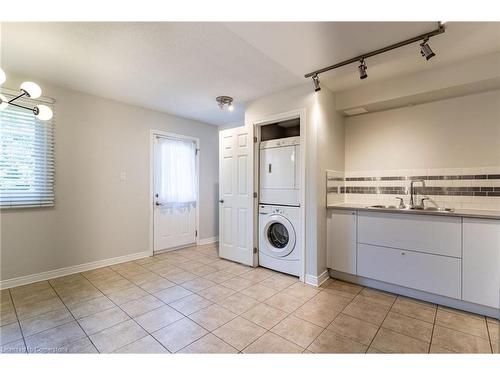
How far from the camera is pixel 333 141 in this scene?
2.93 meters

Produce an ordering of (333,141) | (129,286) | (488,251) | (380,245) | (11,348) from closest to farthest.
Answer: (11,348) < (488,251) < (380,245) < (129,286) < (333,141)

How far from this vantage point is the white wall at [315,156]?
8.53 feet

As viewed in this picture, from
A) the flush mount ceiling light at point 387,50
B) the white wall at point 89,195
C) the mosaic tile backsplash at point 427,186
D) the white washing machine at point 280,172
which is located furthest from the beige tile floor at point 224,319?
the flush mount ceiling light at point 387,50

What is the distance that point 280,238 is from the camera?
307 cm

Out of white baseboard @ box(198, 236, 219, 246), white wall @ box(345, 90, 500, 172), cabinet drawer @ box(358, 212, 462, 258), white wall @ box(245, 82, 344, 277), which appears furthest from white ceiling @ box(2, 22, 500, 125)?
white baseboard @ box(198, 236, 219, 246)

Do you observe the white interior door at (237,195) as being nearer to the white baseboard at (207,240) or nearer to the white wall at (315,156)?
the white wall at (315,156)

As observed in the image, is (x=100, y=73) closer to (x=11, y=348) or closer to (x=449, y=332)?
(x=11, y=348)

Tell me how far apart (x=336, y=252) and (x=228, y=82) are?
2376mm

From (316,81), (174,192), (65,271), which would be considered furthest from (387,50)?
(65,271)

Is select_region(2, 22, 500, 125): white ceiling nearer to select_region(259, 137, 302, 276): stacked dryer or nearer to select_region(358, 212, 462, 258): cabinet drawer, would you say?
select_region(259, 137, 302, 276): stacked dryer

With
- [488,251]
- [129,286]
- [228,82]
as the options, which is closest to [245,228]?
[129,286]

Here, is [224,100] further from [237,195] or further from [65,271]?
[65,271]

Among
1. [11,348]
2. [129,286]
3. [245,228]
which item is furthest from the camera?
[245,228]

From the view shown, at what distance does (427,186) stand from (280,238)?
1855mm
